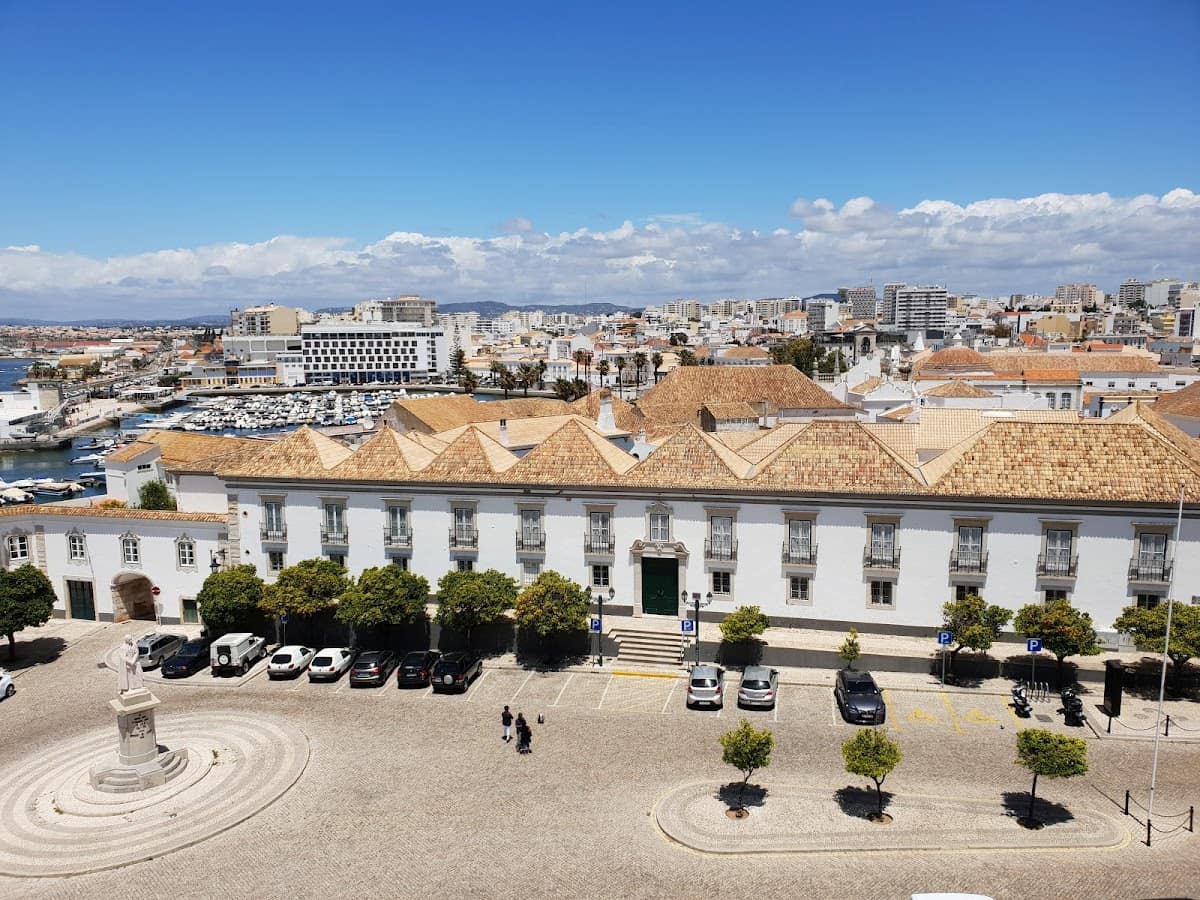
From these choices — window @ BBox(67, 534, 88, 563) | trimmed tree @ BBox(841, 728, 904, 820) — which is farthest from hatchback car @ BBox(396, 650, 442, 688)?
window @ BBox(67, 534, 88, 563)

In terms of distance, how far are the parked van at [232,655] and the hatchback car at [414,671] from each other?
21.0ft

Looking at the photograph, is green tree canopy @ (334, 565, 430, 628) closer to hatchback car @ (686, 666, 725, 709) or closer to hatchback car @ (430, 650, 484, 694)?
hatchback car @ (430, 650, 484, 694)

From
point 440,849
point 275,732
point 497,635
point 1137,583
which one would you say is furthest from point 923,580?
point 275,732

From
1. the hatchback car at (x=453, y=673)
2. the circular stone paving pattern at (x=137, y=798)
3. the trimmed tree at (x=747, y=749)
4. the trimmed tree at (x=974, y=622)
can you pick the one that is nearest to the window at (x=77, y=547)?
the circular stone paving pattern at (x=137, y=798)

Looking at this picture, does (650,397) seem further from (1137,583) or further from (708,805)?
(708,805)

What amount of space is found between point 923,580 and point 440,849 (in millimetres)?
20513

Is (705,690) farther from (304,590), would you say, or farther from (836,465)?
(304,590)

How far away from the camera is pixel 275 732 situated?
90.4 feet

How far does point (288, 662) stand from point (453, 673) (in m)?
7.01

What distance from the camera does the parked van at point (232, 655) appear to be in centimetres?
3259

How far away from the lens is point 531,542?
A: 35281mm

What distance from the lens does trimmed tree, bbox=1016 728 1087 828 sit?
66.8 ft

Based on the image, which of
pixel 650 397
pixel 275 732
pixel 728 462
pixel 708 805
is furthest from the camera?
pixel 650 397

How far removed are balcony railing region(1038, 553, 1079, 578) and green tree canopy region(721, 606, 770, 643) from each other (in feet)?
33.9
